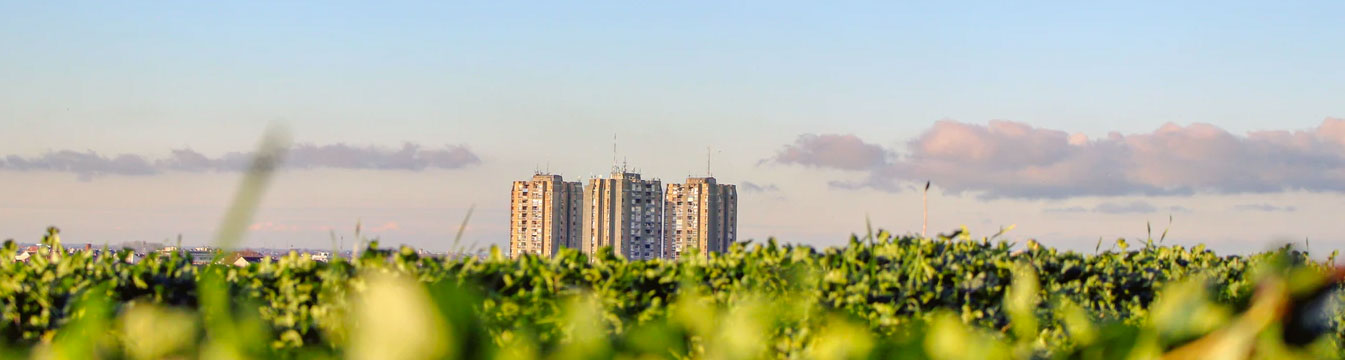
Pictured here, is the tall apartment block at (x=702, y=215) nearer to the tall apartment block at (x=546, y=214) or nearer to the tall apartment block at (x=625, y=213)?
the tall apartment block at (x=625, y=213)

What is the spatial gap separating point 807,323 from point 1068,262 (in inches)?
114

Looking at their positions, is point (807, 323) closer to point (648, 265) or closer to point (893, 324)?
point (893, 324)

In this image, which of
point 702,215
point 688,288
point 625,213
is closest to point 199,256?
point 688,288

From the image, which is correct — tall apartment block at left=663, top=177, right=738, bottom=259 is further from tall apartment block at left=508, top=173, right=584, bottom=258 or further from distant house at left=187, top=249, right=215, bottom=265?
distant house at left=187, top=249, right=215, bottom=265

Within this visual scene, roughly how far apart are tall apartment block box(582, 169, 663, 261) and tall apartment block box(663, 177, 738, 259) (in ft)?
7.35

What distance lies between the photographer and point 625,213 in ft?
428

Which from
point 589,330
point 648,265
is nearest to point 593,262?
point 648,265

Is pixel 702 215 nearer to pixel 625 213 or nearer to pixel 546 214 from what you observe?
pixel 625 213

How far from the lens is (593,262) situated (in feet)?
21.6

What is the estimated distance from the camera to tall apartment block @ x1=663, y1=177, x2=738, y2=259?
429 feet

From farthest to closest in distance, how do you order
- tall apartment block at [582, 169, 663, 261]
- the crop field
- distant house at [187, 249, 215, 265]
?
tall apartment block at [582, 169, 663, 261]
distant house at [187, 249, 215, 265]
the crop field

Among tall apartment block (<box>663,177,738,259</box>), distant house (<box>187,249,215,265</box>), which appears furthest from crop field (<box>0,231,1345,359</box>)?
tall apartment block (<box>663,177,738,259</box>)

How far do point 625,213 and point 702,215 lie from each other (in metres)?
9.05

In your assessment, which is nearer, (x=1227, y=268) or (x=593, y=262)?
(x=593, y=262)
